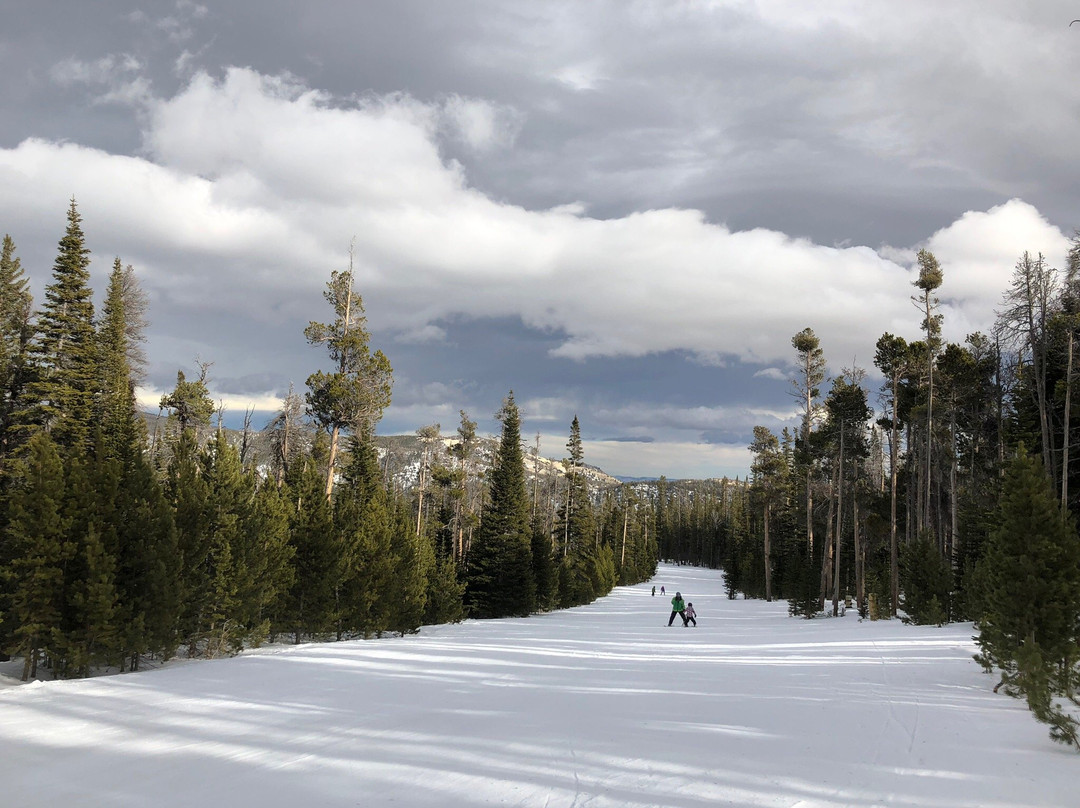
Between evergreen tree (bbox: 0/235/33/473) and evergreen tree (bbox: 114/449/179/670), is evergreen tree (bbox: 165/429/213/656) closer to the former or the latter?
evergreen tree (bbox: 114/449/179/670)

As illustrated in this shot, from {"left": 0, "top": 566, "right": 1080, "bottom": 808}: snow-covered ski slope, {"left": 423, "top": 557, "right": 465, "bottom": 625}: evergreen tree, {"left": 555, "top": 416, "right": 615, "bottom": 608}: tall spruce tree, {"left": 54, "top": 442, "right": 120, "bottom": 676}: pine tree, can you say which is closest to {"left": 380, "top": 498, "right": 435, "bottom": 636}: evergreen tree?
{"left": 423, "top": 557, "right": 465, "bottom": 625}: evergreen tree

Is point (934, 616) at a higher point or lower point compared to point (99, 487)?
lower

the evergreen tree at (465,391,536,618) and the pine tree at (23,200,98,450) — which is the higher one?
the pine tree at (23,200,98,450)

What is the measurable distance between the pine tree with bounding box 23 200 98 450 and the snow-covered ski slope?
18.5 meters

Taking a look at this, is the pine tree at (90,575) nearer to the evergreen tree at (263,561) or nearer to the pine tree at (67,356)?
the evergreen tree at (263,561)

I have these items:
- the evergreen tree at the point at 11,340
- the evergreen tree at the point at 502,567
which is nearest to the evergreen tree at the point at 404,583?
the evergreen tree at the point at 502,567

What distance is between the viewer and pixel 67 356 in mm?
27672

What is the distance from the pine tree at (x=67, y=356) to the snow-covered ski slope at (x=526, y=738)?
18.5 metres

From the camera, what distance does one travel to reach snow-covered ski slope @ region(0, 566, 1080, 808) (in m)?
Answer: 5.74

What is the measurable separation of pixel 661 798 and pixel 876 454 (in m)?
56.2

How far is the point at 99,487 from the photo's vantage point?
1323 centimetres

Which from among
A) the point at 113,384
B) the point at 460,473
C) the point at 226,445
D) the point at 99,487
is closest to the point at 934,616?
the point at 226,445

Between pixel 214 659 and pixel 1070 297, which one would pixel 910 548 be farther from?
pixel 214 659

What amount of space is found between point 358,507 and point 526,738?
1580cm
